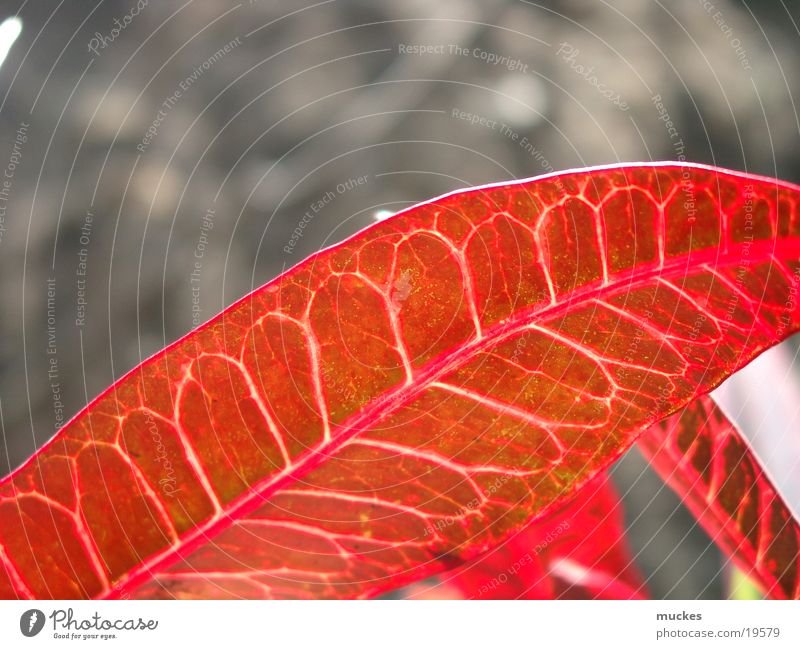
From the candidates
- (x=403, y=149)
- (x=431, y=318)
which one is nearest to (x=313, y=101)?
(x=403, y=149)

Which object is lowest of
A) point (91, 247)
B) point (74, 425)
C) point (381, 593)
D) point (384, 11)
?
point (381, 593)

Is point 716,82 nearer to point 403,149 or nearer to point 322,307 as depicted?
point 403,149

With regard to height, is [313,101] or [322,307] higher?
[313,101]

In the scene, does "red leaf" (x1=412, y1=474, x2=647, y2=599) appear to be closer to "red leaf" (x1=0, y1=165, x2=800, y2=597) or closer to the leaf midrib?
"red leaf" (x1=0, y1=165, x2=800, y2=597)

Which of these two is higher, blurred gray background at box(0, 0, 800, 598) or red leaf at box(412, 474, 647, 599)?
blurred gray background at box(0, 0, 800, 598)
